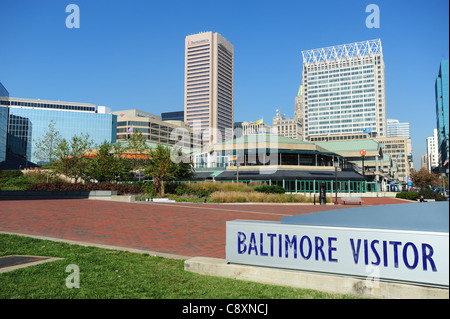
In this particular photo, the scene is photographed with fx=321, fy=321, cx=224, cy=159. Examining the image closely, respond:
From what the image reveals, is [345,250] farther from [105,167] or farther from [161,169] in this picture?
[105,167]

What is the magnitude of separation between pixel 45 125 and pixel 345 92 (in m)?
135

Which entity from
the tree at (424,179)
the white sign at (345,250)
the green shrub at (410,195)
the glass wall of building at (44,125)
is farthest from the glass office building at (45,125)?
the white sign at (345,250)

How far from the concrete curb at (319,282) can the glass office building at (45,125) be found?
11539cm

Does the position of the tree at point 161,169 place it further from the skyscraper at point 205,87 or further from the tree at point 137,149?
the skyscraper at point 205,87

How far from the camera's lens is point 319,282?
4.22m

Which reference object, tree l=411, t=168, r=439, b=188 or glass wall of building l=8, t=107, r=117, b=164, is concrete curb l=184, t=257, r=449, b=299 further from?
glass wall of building l=8, t=107, r=117, b=164

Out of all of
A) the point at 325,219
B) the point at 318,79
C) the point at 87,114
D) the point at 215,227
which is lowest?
the point at 215,227

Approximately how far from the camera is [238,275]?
191 inches

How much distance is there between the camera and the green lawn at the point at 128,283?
4094 mm

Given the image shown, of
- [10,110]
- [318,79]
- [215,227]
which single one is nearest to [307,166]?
[215,227]

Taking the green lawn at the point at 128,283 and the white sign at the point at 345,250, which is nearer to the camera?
the white sign at the point at 345,250

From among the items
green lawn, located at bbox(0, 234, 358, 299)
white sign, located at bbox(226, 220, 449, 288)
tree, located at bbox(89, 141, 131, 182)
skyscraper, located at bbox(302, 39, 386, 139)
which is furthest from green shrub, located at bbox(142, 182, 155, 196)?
skyscraper, located at bbox(302, 39, 386, 139)
